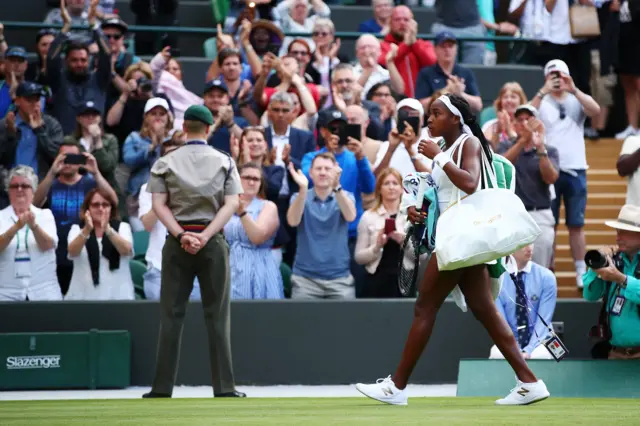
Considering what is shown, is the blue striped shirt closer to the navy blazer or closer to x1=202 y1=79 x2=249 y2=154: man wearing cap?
the navy blazer

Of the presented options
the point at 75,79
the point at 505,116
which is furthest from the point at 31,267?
the point at 505,116

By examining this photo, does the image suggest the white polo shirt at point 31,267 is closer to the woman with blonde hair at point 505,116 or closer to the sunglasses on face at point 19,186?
the sunglasses on face at point 19,186

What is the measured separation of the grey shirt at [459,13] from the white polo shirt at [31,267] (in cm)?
759

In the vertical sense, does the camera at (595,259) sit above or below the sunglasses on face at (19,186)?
below

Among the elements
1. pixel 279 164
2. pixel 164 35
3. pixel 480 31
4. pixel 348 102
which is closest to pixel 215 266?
pixel 279 164

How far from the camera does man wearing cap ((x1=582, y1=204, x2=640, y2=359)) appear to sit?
31.3ft

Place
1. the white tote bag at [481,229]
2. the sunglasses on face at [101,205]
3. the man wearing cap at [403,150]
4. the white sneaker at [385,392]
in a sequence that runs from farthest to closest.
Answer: the man wearing cap at [403,150] → the sunglasses on face at [101,205] → the white sneaker at [385,392] → the white tote bag at [481,229]

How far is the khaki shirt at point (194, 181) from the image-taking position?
32.2 ft

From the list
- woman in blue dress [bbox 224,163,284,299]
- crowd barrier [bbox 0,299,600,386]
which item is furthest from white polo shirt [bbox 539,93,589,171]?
woman in blue dress [bbox 224,163,284,299]

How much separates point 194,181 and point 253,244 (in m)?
2.25

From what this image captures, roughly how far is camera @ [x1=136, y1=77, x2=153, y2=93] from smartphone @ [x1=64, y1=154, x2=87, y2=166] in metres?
1.88

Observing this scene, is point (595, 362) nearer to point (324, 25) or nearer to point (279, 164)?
point (279, 164)

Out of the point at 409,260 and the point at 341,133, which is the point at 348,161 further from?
the point at 409,260

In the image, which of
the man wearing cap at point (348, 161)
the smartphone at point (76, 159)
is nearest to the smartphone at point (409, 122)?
the man wearing cap at point (348, 161)
